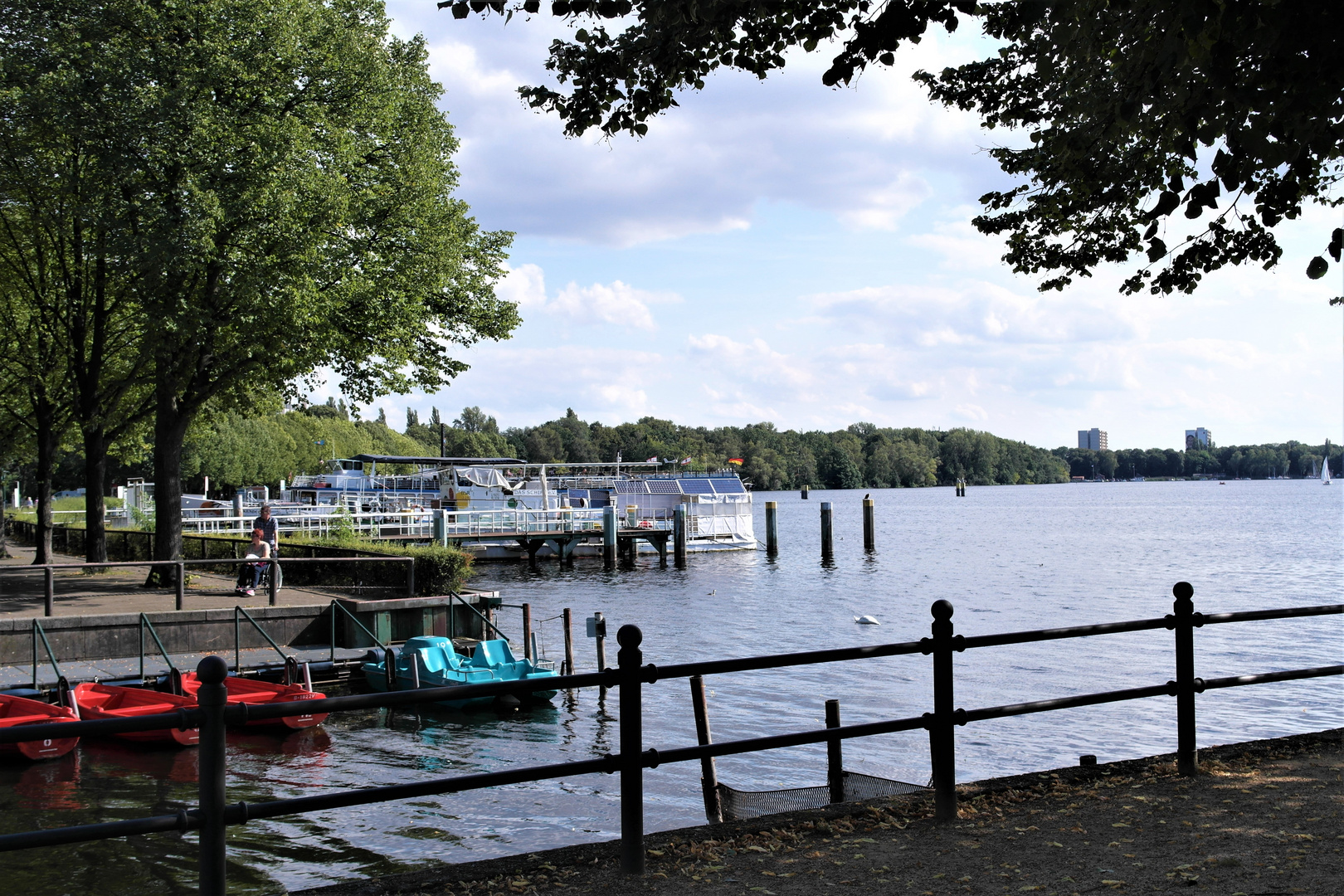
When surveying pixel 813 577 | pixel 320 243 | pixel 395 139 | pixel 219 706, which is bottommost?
pixel 813 577

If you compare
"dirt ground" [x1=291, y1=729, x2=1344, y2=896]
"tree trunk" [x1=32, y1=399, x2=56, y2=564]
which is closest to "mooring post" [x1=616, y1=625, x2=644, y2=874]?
"dirt ground" [x1=291, y1=729, x2=1344, y2=896]

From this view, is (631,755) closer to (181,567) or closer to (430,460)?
(181,567)

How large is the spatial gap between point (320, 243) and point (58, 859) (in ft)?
48.7

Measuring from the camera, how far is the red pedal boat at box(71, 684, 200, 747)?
15570 millimetres

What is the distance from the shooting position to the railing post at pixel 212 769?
14.6ft

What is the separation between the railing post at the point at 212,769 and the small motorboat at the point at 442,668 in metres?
13.7

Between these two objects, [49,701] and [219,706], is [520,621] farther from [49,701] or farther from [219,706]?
[219,706]

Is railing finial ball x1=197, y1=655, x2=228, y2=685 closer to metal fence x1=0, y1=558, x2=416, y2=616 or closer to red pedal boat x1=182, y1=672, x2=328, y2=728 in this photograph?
red pedal boat x1=182, y1=672, x2=328, y2=728

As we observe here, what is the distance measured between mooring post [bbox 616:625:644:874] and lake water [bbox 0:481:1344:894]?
6.21 meters

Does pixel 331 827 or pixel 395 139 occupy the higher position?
pixel 395 139

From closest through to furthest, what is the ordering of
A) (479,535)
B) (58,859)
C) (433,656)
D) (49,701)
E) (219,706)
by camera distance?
(219,706)
(58,859)
(49,701)
(433,656)
(479,535)

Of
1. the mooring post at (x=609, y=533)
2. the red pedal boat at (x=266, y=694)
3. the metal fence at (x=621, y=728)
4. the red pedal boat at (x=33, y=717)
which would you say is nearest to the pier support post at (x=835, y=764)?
the metal fence at (x=621, y=728)

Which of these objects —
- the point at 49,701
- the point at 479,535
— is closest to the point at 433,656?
the point at 49,701

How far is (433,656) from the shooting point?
61.6 feet
